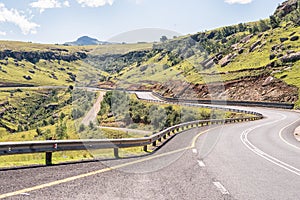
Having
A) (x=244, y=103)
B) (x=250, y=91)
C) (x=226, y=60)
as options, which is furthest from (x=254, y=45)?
(x=244, y=103)

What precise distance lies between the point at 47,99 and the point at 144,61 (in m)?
169

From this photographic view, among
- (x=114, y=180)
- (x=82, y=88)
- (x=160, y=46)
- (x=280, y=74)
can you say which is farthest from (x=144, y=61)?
(x=280, y=74)

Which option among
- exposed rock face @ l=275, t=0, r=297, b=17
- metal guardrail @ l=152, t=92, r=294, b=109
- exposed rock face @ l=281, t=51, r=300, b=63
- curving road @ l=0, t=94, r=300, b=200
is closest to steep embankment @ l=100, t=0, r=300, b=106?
exposed rock face @ l=281, t=51, r=300, b=63

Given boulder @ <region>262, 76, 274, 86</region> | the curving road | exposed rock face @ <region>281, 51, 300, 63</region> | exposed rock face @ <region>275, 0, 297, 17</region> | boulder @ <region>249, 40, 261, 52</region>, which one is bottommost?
the curving road

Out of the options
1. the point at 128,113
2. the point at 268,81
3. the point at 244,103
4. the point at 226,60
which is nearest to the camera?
the point at 128,113

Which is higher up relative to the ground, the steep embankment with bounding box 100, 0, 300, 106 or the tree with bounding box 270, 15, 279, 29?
the tree with bounding box 270, 15, 279, 29

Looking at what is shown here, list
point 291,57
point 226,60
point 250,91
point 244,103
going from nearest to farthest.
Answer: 1. point 244,103
2. point 250,91
3. point 291,57
4. point 226,60

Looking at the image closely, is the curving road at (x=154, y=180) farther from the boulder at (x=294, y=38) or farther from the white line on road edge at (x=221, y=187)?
the boulder at (x=294, y=38)

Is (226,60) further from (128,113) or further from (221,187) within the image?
(221,187)

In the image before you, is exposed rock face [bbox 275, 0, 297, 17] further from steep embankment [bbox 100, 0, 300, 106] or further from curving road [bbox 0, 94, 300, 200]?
curving road [bbox 0, 94, 300, 200]

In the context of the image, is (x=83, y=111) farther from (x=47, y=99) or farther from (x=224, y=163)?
(x=47, y=99)

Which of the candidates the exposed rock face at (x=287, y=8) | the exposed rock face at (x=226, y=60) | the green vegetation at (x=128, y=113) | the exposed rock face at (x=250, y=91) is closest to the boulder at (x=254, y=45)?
the exposed rock face at (x=226, y=60)

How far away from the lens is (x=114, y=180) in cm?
829

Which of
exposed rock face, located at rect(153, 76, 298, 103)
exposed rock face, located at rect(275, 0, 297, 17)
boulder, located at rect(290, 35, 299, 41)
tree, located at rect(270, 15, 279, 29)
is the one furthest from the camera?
exposed rock face, located at rect(275, 0, 297, 17)
